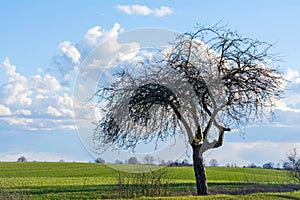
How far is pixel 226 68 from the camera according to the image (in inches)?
869

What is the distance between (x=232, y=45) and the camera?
73.5 ft

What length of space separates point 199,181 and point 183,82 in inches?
174

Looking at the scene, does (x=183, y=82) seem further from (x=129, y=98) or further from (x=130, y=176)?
(x=130, y=176)

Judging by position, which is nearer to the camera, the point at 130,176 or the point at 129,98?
the point at 129,98

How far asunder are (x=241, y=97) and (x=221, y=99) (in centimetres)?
135

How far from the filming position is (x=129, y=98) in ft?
70.5

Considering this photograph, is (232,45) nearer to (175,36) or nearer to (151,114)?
(175,36)

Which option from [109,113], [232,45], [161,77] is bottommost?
[109,113]

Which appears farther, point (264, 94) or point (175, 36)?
point (264, 94)

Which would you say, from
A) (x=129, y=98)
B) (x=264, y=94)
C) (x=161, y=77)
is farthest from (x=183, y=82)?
(x=264, y=94)

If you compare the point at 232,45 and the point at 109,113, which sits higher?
the point at 232,45

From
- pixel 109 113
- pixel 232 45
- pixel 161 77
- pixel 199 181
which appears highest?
pixel 232 45

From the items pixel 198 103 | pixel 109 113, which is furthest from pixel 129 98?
pixel 198 103

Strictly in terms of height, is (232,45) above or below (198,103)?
above
